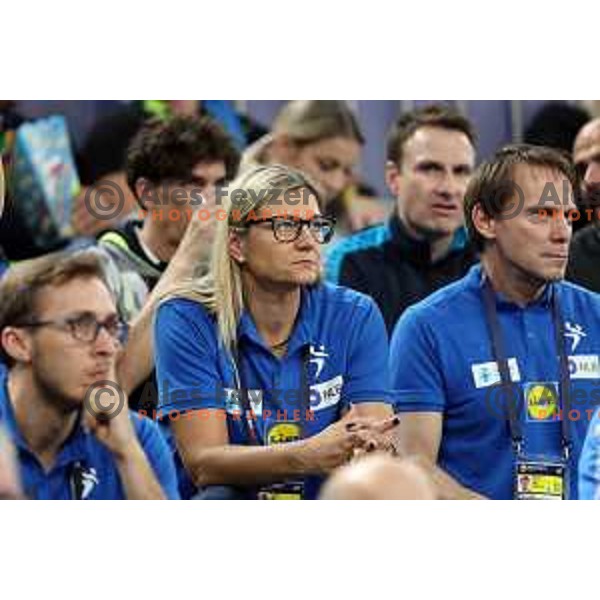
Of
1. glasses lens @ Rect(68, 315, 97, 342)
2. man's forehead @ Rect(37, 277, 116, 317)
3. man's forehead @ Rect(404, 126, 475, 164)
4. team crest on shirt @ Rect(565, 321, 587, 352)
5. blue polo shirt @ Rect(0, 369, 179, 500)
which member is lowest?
blue polo shirt @ Rect(0, 369, 179, 500)

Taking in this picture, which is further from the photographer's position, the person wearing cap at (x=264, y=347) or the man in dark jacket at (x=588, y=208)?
the man in dark jacket at (x=588, y=208)

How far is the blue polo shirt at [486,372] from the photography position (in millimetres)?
3369

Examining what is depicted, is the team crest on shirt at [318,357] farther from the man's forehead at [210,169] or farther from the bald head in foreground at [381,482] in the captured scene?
the bald head in foreground at [381,482]

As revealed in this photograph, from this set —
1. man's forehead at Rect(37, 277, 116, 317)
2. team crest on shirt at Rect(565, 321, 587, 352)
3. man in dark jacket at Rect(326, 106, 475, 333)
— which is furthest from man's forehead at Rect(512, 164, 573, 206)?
man's forehead at Rect(37, 277, 116, 317)

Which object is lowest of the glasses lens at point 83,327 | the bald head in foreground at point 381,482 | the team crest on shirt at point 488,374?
the bald head in foreground at point 381,482

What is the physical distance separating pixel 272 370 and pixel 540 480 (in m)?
0.53

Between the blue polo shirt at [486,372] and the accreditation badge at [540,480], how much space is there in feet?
0.05

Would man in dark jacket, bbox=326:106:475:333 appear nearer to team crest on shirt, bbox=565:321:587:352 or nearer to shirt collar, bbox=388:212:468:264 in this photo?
shirt collar, bbox=388:212:468:264

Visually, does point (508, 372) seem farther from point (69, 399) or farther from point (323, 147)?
point (69, 399)

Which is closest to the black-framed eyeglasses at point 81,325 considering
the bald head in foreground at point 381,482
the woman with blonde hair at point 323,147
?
the woman with blonde hair at point 323,147

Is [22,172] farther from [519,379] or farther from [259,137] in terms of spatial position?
[519,379]

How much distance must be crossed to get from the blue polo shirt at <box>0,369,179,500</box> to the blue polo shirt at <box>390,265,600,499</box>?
45cm

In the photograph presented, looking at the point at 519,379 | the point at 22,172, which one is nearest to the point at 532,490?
the point at 519,379

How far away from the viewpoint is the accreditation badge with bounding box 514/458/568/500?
3311 mm
